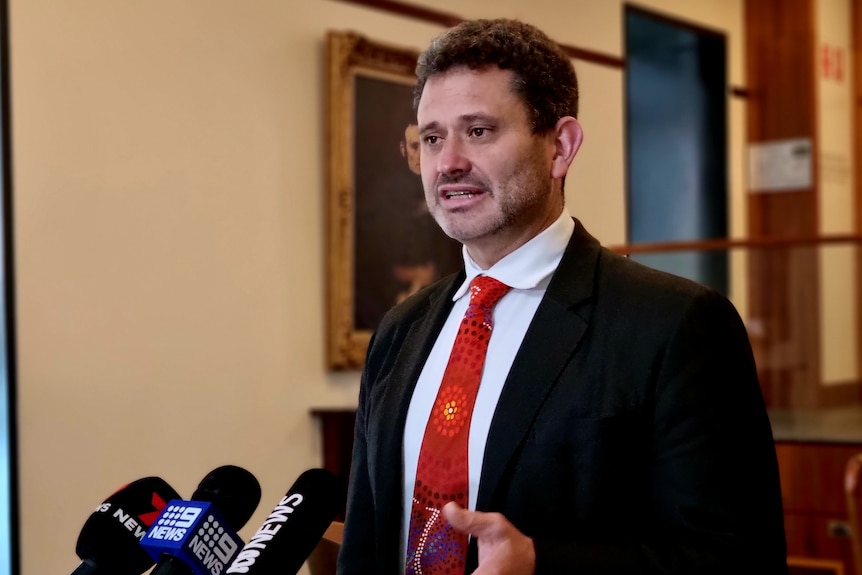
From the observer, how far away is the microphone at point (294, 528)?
46.1 inches

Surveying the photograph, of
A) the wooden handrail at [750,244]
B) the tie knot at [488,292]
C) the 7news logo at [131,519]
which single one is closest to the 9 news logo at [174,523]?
the 7news logo at [131,519]

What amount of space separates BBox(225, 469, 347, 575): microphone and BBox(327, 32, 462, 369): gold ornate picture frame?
2986 millimetres

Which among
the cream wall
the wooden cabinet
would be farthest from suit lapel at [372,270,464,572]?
the wooden cabinet

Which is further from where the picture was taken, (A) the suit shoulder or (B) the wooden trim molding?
(B) the wooden trim molding

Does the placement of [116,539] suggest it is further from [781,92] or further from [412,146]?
[781,92]

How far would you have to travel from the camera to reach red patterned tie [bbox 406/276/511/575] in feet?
4.54

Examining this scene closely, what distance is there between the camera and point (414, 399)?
59.4 inches

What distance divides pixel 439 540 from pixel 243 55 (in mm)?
3108

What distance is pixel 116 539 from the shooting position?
4.26 feet

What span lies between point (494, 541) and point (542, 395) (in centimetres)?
24

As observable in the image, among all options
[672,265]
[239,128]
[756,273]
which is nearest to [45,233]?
[239,128]

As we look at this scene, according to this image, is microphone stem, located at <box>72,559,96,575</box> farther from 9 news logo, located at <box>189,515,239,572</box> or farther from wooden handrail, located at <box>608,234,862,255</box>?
wooden handrail, located at <box>608,234,862,255</box>

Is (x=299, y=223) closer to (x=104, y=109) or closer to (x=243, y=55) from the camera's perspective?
(x=243, y=55)

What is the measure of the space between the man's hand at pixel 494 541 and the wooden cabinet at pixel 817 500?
3.70 m
